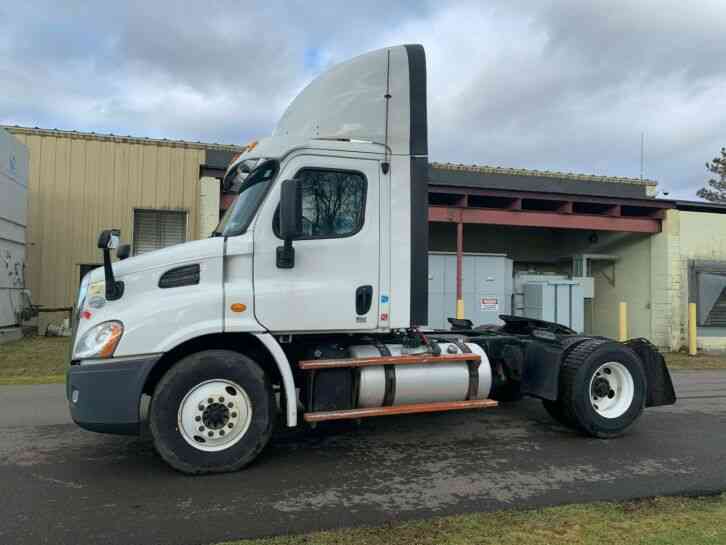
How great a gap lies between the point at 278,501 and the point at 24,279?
48.5 ft

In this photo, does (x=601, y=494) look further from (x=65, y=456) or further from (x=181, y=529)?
(x=65, y=456)

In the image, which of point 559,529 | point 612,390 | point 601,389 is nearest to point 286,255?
point 559,529

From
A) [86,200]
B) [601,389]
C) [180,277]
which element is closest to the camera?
[180,277]

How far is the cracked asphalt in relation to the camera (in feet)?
12.4

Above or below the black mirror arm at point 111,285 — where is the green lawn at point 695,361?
below

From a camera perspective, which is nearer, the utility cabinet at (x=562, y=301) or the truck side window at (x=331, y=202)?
the truck side window at (x=331, y=202)

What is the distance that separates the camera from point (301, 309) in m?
5.02

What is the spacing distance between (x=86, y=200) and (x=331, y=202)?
539 inches

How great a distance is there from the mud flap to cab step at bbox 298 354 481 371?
7.09 ft

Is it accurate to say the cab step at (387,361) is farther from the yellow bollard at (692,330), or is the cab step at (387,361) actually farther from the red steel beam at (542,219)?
the yellow bollard at (692,330)

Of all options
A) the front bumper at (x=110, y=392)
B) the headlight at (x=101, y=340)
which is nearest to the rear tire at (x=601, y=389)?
the front bumper at (x=110, y=392)

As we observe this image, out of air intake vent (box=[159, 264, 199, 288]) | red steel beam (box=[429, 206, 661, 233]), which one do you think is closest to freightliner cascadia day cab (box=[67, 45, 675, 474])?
air intake vent (box=[159, 264, 199, 288])

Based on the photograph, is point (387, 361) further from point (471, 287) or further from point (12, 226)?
point (12, 226)

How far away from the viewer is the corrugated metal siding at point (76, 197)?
16.3 m
